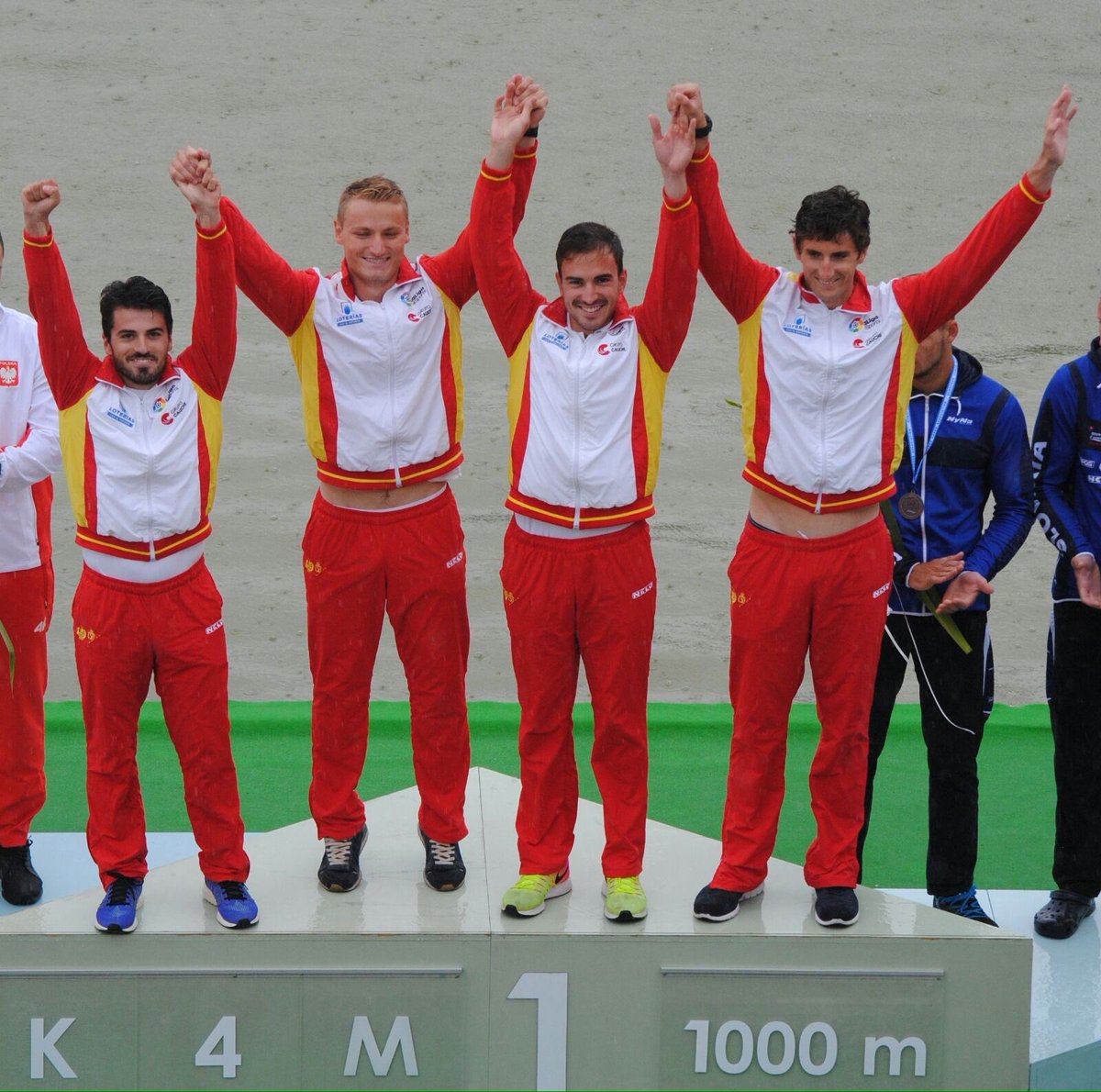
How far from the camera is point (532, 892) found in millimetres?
3266

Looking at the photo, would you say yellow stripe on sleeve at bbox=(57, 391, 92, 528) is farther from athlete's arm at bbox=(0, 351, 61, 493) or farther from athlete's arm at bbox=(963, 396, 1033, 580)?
athlete's arm at bbox=(963, 396, 1033, 580)

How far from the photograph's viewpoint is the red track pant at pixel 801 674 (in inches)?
126

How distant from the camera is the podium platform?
3143 mm

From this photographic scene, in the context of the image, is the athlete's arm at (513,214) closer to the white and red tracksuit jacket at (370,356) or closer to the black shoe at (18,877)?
the white and red tracksuit jacket at (370,356)

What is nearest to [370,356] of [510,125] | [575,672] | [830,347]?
[510,125]

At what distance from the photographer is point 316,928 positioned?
317cm

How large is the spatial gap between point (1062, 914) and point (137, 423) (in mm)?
2437

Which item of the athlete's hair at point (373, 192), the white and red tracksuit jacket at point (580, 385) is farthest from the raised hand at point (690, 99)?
the athlete's hair at point (373, 192)

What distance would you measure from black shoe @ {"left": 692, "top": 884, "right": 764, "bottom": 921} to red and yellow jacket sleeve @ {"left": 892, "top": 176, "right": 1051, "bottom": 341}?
1232 millimetres

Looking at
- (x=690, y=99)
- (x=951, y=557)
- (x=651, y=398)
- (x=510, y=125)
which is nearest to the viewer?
(x=690, y=99)

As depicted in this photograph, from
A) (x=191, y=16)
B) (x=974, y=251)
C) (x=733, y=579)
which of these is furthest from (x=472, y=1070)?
(x=191, y=16)

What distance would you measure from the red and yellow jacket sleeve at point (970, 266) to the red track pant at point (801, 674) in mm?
460

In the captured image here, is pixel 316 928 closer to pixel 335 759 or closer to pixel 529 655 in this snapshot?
pixel 335 759

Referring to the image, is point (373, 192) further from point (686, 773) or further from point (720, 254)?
point (686, 773)
